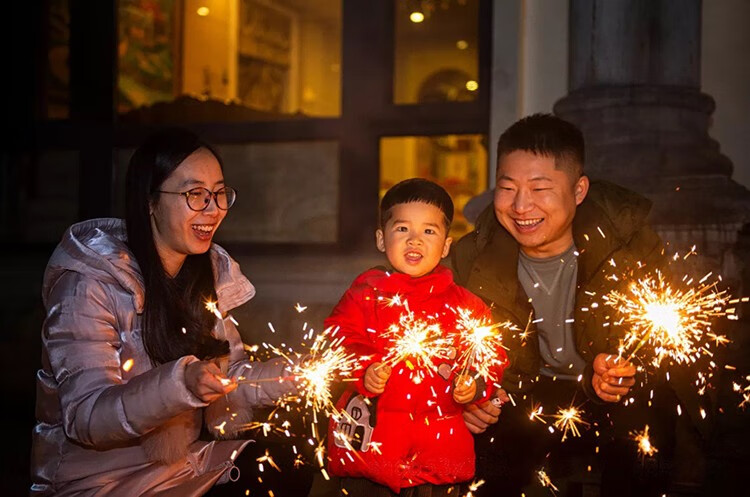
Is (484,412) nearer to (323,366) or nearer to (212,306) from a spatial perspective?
(323,366)

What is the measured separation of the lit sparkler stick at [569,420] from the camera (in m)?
3.22

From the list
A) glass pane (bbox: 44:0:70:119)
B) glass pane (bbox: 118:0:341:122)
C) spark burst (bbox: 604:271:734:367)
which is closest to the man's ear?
spark burst (bbox: 604:271:734:367)

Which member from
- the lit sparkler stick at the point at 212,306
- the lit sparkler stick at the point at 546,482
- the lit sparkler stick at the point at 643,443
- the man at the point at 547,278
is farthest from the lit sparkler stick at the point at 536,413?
the lit sparkler stick at the point at 212,306

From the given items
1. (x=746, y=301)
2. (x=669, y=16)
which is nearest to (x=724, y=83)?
(x=669, y=16)

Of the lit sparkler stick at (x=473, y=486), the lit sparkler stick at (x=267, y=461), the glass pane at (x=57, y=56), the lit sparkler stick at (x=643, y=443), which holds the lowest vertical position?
the lit sparkler stick at (x=473, y=486)

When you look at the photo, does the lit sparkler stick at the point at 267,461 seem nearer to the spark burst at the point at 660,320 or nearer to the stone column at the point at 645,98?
the spark burst at the point at 660,320

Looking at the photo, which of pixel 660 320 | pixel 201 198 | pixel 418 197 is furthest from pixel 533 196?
pixel 201 198

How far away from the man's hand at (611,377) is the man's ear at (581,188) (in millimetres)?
708

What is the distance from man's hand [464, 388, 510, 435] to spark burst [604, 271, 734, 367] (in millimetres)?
500

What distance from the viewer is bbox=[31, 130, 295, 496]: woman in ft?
7.62

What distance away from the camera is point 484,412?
2.97 meters

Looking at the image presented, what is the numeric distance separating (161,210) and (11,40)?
15.0 feet

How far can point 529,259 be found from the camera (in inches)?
133

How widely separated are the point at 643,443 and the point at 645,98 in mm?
2040
